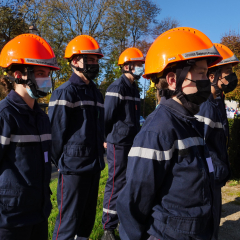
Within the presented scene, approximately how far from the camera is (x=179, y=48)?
6.53 ft

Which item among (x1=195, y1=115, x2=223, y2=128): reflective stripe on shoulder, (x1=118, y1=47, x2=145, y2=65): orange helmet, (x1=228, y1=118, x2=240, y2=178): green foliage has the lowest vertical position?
(x1=228, y1=118, x2=240, y2=178): green foliage

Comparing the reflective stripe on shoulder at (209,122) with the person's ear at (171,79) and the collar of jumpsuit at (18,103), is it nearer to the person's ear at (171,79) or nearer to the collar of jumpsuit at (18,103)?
the person's ear at (171,79)

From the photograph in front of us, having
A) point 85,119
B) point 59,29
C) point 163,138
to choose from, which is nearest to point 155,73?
point 163,138

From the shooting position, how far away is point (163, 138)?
172 cm

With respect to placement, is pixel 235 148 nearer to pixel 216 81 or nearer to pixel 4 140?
pixel 216 81

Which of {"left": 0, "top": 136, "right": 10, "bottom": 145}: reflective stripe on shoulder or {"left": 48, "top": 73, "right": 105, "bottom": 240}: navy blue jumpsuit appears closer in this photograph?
{"left": 0, "top": 136, "right": 10, "bottom": 145}: reflective stripe on shoulder

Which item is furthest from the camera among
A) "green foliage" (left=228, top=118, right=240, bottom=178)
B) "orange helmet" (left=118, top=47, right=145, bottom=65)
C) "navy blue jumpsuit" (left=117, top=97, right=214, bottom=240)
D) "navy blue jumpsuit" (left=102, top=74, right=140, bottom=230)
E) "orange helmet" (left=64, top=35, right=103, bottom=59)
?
→ "green foliage" (left=228, top=118, right=240, bottom=178)

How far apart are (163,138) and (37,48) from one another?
1.69 meters

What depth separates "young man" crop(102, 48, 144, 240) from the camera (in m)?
4.01

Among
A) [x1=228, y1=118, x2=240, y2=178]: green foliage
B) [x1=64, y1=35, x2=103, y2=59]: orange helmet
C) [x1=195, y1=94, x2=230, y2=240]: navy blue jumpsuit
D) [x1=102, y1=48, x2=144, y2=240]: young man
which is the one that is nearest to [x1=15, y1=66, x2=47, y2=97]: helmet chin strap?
[x1=64, y1=35, x2=103, y2=59]: orange helmet

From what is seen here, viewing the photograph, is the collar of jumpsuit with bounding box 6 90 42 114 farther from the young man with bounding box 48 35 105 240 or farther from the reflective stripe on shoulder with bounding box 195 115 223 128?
the reflective stripe on shoulder with bounding box 195 115 223 128

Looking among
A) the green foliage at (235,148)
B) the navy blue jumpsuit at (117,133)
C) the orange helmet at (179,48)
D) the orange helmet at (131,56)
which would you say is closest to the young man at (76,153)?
the navy blue jumpsuit at (117,133)

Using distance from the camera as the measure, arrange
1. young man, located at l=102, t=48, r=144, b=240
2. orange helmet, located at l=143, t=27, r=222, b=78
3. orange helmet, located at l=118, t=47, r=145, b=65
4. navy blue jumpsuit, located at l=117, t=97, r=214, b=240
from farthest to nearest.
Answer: orange helmet, located at l=118, t=47, r=145, b=65, young man, located at l=102, t=48, r=144, b=240, orange helmet, located at l=143, t=27, r=222, b=78, navy blue jumpsuit, located at l=117, t=97, r=214, b=240

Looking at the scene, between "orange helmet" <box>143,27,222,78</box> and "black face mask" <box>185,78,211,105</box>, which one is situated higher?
"orange helmet" <box>143,27,222,78</box>
